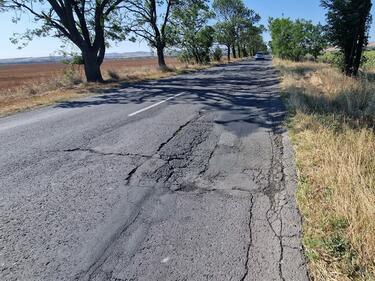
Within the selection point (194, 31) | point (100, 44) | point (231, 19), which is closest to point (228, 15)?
point (231, 19)

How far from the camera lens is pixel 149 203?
3.53 meters

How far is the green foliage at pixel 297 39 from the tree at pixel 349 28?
12058mm

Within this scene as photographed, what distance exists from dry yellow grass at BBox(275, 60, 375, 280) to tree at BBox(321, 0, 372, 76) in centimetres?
1100

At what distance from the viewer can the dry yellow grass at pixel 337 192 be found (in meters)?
2.39

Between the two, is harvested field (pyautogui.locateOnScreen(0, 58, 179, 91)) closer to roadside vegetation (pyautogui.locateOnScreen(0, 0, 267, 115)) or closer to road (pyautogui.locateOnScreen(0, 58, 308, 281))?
roadside vegetation (pyautogui.locateOnScreen(0, 0, 267, 115))

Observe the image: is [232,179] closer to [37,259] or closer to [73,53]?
[37,259]

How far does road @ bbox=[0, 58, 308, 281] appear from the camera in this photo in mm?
2537

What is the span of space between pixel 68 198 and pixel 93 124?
380 cm

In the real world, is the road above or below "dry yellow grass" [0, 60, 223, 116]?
below

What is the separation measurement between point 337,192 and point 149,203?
212 centimetres

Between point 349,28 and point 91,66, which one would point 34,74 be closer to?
point 91,66

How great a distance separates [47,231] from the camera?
3.01m

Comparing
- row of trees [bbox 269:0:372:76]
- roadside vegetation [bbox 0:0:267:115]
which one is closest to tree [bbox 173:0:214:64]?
roadside vegetation [bbox 0:0:267:115]

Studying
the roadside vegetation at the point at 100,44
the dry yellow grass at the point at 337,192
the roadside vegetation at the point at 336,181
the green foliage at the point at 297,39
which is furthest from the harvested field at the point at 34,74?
the dry yellow grass at the point at 337,192
